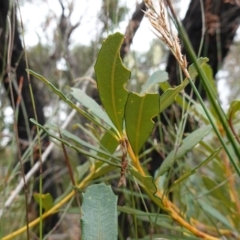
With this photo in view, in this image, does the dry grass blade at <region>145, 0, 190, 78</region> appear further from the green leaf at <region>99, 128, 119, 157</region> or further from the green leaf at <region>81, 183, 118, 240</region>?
the green leaf at <region>99, 128, 119, 157</region>

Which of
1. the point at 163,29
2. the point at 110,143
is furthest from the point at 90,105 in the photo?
the point at 163,29

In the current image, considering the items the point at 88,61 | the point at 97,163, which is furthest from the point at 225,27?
the point at 88,61

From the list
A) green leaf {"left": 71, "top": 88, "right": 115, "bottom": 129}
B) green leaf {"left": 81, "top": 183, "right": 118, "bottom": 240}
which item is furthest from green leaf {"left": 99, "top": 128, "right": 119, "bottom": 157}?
green leaf {"left": 81, "top": 183, "right": 118, "bottom": 240}

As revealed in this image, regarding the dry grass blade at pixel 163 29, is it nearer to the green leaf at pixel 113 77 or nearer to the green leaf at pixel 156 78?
the green leaf at pixel 113 77

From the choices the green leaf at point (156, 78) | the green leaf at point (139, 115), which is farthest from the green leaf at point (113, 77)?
the green leaf at point (156, 78)

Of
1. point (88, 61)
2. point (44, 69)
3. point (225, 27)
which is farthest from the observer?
point (88, 61)

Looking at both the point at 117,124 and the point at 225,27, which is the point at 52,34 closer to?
the point at 225,27
